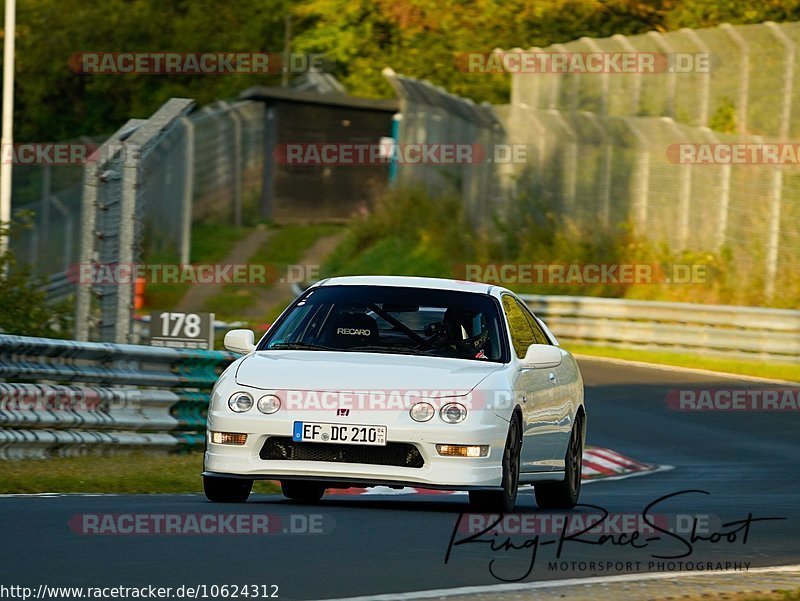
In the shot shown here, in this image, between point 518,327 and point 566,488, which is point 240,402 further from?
point 566,488

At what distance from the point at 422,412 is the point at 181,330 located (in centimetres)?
566

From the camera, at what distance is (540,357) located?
38.0ft

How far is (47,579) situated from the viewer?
7.32 m

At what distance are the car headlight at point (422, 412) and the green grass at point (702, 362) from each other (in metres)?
16.6

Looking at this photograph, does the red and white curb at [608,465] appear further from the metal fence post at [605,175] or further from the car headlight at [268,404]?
the metal fence post at [605,175]

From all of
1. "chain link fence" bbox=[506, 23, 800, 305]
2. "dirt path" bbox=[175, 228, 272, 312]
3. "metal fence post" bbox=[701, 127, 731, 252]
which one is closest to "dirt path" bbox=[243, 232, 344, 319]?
"dirt path" bbox=[175, 228, 272, 312]

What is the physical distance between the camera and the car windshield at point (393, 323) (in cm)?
1159

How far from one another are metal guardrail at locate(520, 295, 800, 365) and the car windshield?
56.0ft

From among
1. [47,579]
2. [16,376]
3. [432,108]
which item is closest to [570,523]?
[47,579]

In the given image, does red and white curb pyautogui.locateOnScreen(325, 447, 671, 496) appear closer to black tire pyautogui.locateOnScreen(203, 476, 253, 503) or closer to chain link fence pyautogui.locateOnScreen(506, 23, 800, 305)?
black tire pyautogui.locateOnScreen(203, 476, 253, 503)

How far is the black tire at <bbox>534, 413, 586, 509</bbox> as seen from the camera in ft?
41.3

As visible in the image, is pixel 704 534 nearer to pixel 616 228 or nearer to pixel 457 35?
pixel 616 228

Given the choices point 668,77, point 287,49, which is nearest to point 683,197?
point 668,77

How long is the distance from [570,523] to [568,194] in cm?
2936
